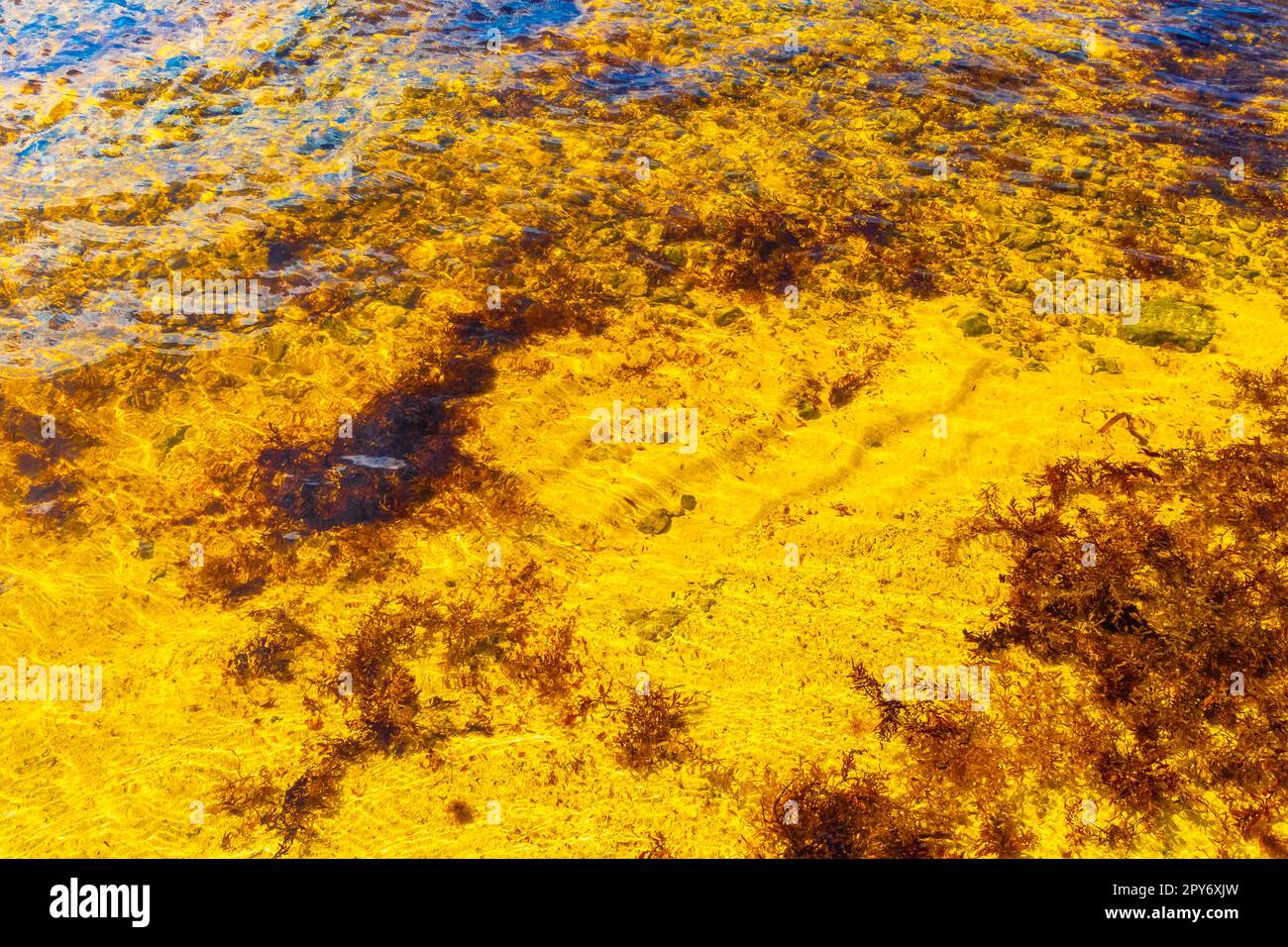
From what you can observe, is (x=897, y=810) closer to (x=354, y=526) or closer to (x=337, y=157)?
(x=354, y=526)

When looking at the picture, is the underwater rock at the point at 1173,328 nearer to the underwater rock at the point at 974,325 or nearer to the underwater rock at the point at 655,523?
the underwater rock at the point at 974,325

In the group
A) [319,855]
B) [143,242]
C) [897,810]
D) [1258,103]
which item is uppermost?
[1258,103]

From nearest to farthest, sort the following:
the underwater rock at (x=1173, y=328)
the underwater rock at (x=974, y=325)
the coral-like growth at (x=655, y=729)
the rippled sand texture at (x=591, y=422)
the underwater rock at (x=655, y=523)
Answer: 1. the rippled sand texture at (x=591, y=422)
2. the coral-like growth at (x=655, y=729)
3. the underwater rock at (x=655, y=523)
4. the underwater rock at (x=1173, y=328)
5. the underwater rock at (x=974, y=325)

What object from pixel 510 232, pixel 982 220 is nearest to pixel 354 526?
pixel 510 232

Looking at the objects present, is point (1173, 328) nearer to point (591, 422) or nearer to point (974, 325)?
point (974, 325)

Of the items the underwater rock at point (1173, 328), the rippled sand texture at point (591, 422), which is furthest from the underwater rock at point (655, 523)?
the underwater rock at point (1173, 328)

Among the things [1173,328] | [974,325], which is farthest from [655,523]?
[1173,328]

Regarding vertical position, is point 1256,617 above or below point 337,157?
below
